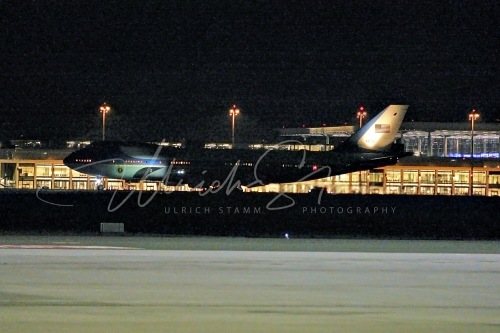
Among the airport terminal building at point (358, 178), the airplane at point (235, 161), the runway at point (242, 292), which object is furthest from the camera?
the airport terminal building at point (358, 178)

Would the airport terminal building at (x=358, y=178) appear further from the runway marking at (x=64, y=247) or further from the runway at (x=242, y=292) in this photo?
the runway at (x=242, y=292)

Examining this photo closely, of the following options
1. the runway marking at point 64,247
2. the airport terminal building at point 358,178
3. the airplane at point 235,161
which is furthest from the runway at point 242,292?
the airport terminal building at point 358,178

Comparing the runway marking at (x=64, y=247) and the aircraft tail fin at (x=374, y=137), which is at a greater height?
the aircraft tail fin at (x=374, y=137)

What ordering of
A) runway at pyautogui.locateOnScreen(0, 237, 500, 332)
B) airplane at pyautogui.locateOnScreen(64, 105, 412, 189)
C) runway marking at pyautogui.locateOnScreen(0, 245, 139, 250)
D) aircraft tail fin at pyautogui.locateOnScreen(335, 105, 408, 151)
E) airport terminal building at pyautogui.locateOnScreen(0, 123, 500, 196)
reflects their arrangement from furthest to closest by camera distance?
airport terminal building at pyautogui.locateOnScreen(0, 123, 500, 196) < aircraft tail fin at pyautogui.locateOnScreen(335, 105, 408, 151) < airplane at pyautogui.locateOnScreen(64, 105, 412, 189) < runway marking at pyautogui.locateOnScreen(0, 245, 139, 250) < runway at pyautogui.locateOnScreen(0, 237, 500, 332)

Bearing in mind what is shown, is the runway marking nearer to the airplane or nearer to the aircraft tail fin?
the airplane

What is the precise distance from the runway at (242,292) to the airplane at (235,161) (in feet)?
119

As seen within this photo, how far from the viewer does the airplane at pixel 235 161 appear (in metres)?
56.3

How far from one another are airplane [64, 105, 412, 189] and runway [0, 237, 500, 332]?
36421 mm

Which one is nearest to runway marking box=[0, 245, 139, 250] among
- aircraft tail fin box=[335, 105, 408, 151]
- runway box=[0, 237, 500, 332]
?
runway box=[0, 237, 500, 332]

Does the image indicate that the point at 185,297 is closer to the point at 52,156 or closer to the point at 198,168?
the point at 198,168


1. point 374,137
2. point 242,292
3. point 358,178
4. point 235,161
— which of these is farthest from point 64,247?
point 358,178

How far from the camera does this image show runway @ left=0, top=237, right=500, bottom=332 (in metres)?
11.4

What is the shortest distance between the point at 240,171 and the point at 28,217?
27035mm

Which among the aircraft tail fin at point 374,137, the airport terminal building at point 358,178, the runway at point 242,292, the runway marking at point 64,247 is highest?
the aircraft tail fin at point 374,137
